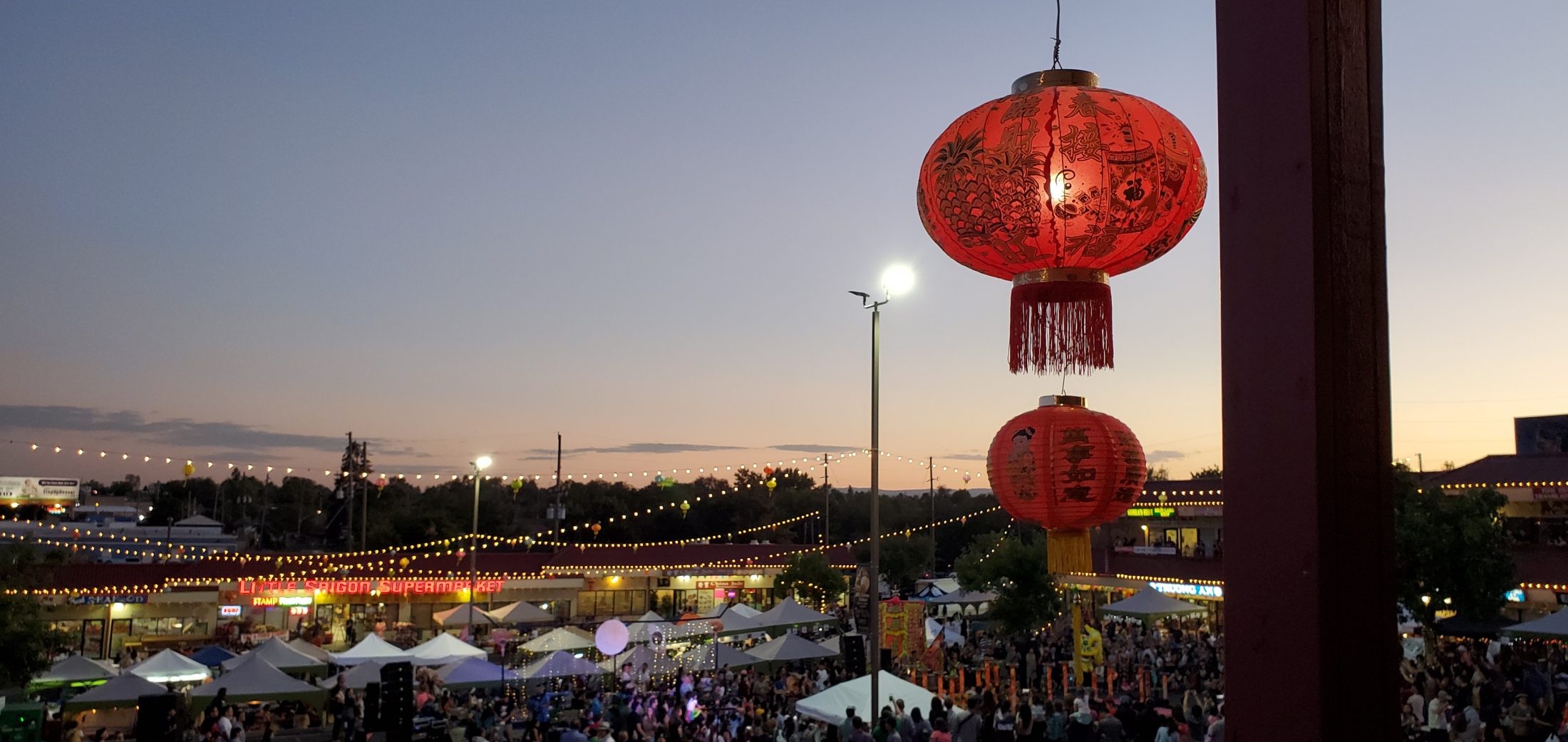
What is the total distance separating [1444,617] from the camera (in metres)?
25.9

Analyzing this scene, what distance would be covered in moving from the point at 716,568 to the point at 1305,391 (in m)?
43.0

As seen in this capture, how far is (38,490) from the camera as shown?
7031 cm

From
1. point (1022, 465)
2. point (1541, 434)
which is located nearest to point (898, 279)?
point (1022, 465)

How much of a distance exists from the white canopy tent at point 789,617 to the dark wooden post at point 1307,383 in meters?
24.6

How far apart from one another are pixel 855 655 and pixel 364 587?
23.5m

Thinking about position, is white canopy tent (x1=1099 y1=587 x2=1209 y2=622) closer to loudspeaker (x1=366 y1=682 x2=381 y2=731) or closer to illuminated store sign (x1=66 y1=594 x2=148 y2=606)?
loudspeaker (x1=366 y1=682 x2=381 y2=731)

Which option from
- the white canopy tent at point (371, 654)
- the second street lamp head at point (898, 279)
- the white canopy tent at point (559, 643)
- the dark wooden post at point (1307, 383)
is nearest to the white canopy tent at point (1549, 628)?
the second street lamp head at point (898, 279)

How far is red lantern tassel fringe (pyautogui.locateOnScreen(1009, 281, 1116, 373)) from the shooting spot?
4906mm

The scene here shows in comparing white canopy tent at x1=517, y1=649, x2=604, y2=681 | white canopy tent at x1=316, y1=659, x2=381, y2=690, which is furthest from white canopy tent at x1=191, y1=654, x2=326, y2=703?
white canopy tent at x1=517, y1=649, x2=604, y2=681

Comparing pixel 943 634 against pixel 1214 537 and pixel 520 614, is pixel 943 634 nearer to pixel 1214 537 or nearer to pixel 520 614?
pixel 520 614

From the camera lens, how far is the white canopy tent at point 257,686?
16.3 m

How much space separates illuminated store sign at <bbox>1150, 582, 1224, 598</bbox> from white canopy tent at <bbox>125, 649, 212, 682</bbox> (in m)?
26.0

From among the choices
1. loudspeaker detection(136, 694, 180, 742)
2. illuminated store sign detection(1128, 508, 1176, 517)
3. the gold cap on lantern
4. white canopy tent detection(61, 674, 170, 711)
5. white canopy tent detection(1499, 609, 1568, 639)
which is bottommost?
white canopy tent detection(61, 674, 170, 711)

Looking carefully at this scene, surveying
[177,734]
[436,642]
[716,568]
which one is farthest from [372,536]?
[177,734]
